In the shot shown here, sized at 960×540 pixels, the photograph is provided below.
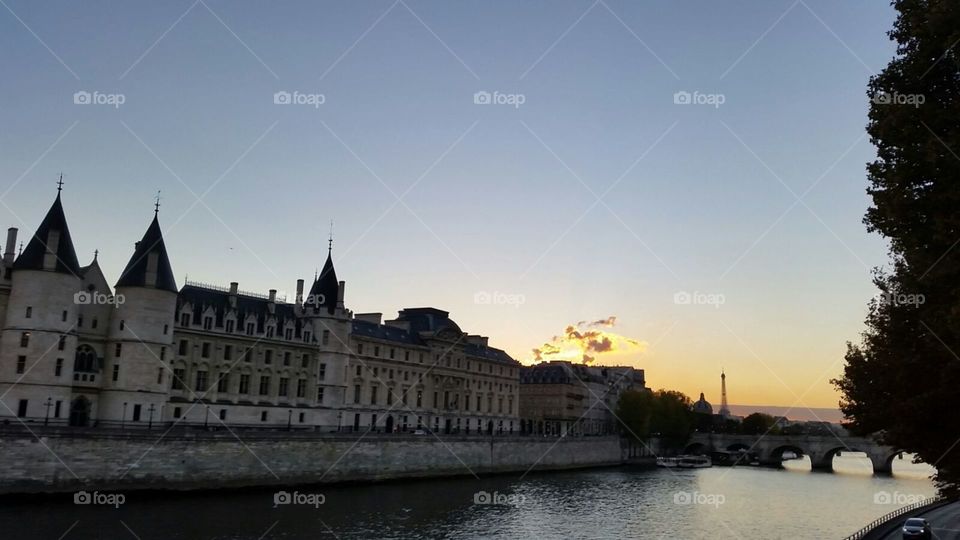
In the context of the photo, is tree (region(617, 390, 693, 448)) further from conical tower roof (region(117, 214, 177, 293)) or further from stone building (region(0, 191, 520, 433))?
conical tower roof (region(117, 214, 177, 293))

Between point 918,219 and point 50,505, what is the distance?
147 ft

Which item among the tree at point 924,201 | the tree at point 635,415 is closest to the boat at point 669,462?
the tree at point 635,415

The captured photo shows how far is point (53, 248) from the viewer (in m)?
54.2

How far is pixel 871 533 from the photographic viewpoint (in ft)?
117

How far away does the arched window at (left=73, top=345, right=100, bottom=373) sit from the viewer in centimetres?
5859

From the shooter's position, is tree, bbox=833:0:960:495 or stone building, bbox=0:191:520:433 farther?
stone building, bbox=0:191:520:433

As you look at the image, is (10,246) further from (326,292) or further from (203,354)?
(326,292)

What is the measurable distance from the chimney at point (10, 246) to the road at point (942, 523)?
182 ft

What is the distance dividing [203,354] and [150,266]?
12.9m

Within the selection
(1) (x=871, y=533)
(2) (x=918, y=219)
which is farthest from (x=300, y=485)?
(2) (x=918, y=219)

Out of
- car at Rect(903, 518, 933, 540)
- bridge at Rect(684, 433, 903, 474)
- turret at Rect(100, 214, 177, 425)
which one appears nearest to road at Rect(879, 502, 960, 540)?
car at Rect(903, 518, 933, 540)

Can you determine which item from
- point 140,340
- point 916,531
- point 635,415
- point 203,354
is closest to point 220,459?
point 140,340

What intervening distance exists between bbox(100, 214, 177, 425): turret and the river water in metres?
10.7

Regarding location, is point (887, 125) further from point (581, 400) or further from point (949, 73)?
point (581, 400)
